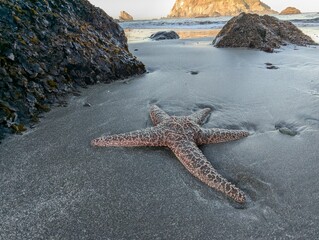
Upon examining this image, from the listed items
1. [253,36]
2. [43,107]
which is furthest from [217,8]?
[43,107]

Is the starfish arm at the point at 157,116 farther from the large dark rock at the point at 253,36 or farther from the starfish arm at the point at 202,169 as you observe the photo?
the large dark rock at the point at 253,36

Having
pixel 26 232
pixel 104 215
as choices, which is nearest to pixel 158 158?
pixel 104 215

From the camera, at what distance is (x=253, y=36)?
1045cm

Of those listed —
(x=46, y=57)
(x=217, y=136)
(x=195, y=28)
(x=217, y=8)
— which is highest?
(x=217, y=8)

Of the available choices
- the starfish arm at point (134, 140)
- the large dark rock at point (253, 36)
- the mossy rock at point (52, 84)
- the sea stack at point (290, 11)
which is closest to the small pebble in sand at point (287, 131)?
the starfish arm at point (134, 140)

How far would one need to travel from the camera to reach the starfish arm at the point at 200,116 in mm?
3957

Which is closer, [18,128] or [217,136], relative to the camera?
[217,136]

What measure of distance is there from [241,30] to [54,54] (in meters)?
7.73

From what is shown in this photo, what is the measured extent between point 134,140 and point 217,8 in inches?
4553

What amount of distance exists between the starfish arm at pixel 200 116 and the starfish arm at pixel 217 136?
0.36 metres

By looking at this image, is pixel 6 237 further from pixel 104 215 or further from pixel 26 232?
pixel 104 215

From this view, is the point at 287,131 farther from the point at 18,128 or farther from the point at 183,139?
the point at 18,128

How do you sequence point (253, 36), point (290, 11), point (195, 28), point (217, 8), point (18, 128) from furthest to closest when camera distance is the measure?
point (217, 8) < point (290, 11) < point (195, 28) < point (253, 36) < point (18, 128)

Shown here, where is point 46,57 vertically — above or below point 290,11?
above
